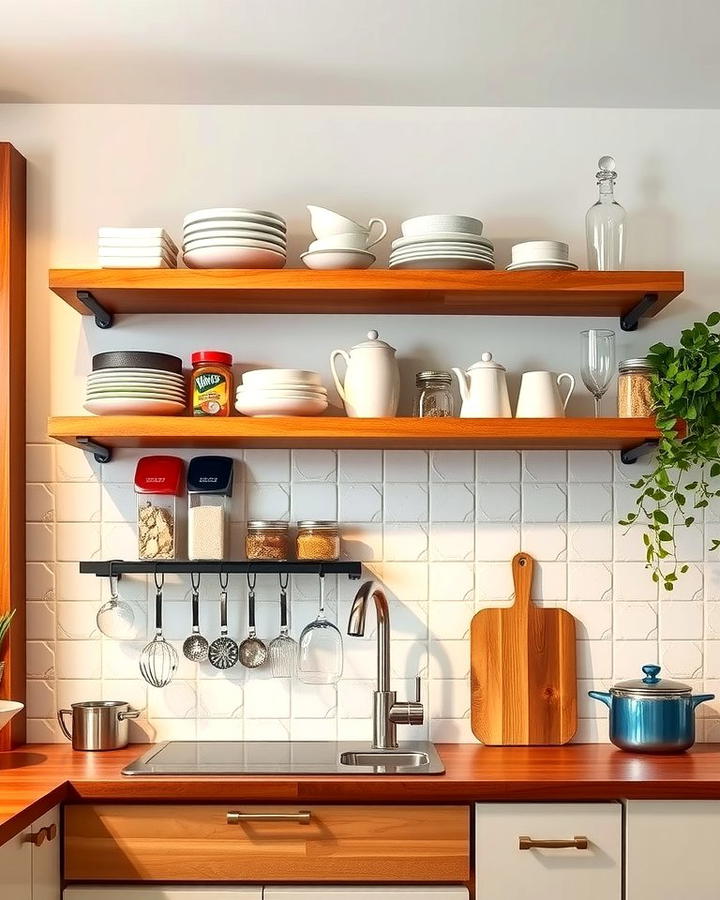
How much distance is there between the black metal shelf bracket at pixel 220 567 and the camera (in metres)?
2.66

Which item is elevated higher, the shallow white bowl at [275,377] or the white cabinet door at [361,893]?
the shallow white bowl at [275,377]

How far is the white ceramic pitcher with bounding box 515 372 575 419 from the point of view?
106 inches

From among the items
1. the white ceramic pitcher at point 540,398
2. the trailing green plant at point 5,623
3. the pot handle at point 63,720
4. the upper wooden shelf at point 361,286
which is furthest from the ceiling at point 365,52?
the pot handle at point 63,720

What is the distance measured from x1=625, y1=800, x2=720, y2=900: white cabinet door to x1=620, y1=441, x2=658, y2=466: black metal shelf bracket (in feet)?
2.75

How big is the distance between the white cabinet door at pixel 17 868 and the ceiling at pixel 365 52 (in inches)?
67.5

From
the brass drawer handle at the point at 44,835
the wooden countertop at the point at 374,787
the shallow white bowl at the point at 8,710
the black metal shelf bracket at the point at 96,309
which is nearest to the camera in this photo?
the brass drawer handle at the point at 44,835

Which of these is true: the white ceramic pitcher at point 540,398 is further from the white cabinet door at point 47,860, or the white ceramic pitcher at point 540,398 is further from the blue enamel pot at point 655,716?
the white cabinet door at point 47,860

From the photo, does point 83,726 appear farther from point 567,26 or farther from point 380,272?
point 567,26

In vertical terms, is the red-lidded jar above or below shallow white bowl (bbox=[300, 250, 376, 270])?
below

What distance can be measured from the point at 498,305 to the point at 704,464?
2.19ft

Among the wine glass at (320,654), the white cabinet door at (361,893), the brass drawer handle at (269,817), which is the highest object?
the wine glass at (320,654)

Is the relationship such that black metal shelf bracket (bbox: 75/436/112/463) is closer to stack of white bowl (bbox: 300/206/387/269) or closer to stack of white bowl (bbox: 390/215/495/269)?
stack of white bowl (bbox: 300/206/387/269)

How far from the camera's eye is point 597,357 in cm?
269

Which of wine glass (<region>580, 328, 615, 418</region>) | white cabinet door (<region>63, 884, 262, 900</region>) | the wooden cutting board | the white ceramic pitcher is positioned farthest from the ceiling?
white cabinet door (<region>63, 884, 262, 900</region>)
